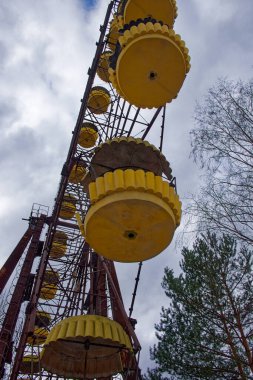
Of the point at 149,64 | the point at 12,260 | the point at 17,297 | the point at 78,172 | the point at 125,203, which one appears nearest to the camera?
the point at 125,203

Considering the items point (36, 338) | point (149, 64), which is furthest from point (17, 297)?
point (149, 64)

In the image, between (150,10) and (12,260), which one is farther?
(12,260)

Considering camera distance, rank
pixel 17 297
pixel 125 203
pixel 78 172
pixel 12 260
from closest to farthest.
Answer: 1. pixel 125 203
2. pixel 78 172
3. pixel 17 297
4. pixel 12 260

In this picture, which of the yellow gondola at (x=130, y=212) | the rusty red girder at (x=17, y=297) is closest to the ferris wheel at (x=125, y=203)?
the yellow gondola at (x=130, y=212)

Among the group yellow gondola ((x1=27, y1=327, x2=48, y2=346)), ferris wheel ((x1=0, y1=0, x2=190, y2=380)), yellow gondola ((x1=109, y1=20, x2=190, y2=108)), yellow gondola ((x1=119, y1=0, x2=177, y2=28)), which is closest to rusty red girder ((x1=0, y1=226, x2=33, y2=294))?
yellow gondola ((x1=27, y1=327, x2=48, y2=346))

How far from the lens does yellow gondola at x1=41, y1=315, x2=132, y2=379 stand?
6.57 m

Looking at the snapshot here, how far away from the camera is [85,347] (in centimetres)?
707

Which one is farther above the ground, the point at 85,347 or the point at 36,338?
the point at 36,338

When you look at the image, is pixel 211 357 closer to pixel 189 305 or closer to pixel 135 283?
pixel 189 305

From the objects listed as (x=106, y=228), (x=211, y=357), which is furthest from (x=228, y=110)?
(x=211, y=357)

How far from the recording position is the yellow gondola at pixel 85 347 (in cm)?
657

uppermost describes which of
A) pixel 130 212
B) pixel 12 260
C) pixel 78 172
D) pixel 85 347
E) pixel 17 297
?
pixel 78 172

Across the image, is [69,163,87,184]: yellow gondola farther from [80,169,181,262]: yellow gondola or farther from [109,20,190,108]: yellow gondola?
[80,169,181,262]: yellow gondola

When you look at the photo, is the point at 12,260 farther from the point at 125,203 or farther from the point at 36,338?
the point at 125,203
